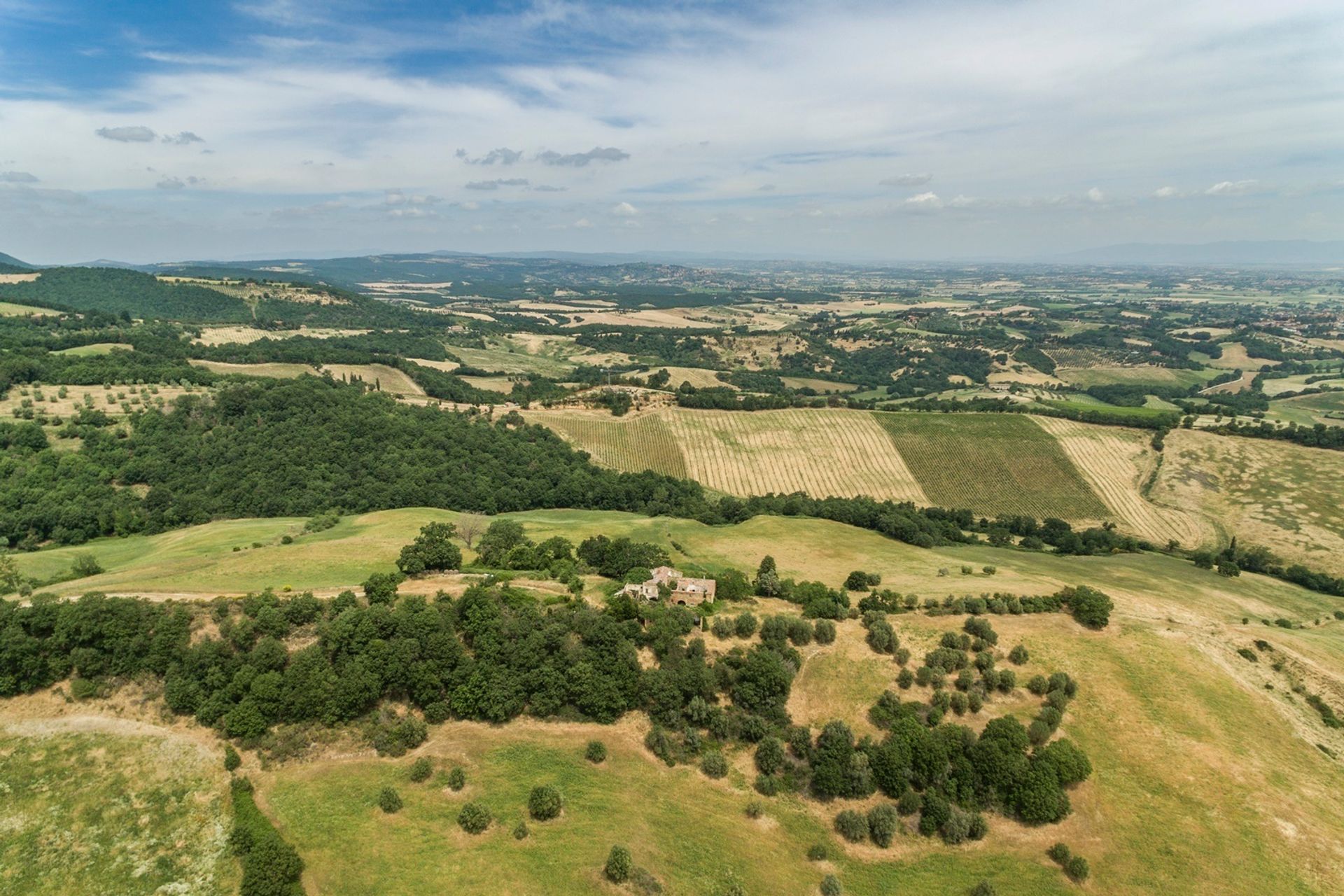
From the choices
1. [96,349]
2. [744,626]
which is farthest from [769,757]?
[96,349]

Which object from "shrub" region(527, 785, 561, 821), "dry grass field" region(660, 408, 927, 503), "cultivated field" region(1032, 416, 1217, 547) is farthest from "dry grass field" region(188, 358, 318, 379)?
"cultivated field" region(1032, 416, 1217, 547)

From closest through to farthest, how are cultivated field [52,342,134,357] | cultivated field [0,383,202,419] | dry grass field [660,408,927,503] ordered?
cultivated field [0,383,202,419], dry grass field [660,408,927,503], cultivated field [52,342,134,357]

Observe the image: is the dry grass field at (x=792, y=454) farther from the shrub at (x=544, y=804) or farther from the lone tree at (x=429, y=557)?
the shrub at (x=544, y=804)

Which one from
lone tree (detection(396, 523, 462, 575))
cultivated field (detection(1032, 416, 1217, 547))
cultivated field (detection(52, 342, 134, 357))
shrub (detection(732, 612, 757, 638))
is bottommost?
cultivated field (detection(1032, 416, 1217, 547))

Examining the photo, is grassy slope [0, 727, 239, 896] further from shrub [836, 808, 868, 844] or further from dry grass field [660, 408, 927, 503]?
dry grass field [660, 408, 927, 503]

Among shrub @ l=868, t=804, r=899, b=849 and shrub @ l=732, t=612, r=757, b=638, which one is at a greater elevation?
shrub @ l=732, t=612, r=757, b=638

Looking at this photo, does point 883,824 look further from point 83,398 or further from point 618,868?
point 83,398
